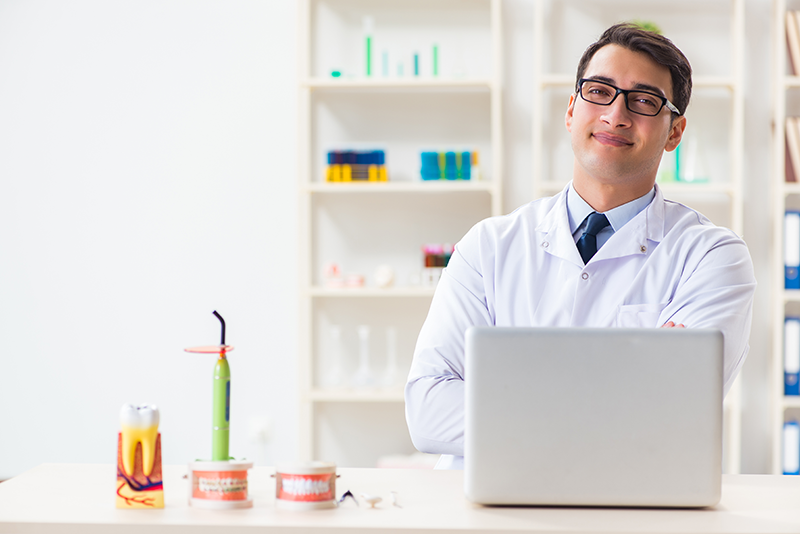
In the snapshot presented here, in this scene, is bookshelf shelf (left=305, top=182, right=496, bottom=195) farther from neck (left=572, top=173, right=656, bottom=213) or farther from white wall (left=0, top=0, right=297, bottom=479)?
neck (left=572, top=173, right=656, bottom=213)

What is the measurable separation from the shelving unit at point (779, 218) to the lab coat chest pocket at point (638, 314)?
1.60 meters

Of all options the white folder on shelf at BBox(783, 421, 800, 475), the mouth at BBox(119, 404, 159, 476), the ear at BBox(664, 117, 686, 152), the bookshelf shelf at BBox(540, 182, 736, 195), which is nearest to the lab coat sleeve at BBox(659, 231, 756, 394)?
the ear at BBox(664, 117, 686, 152)

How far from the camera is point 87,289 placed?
3.01m

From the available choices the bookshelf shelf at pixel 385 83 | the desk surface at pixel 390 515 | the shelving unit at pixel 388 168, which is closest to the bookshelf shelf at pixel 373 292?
the shelving unit at pixel 388 168

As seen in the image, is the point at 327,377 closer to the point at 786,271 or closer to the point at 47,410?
the point at 47,410

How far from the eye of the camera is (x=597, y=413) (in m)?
0.81

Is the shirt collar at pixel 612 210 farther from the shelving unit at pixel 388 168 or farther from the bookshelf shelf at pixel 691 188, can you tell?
the shelving unit at pixel 388 168

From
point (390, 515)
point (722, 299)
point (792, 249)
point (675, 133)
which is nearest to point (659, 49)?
point (675, 133)

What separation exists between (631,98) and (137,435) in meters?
1.06

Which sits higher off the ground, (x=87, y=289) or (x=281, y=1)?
(x=281, y=1)

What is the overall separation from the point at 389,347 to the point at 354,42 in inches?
47.5

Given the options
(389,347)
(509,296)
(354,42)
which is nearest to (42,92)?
(354,42)

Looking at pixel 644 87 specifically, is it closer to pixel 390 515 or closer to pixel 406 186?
pixel 390 515

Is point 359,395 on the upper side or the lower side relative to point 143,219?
lower
